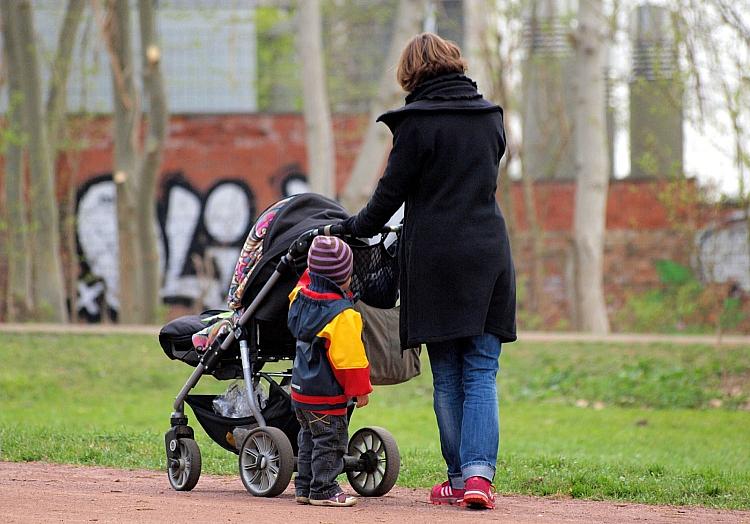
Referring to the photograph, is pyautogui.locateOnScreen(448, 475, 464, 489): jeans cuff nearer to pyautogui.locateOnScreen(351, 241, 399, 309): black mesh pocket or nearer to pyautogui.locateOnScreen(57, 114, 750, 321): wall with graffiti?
pyautogui.locateOnScreen(351, 241, 399, 309): black mesh pocket

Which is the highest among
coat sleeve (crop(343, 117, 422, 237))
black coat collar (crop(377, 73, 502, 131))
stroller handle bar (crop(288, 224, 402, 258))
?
black coat collar (crop(377, 73, 502, 131))

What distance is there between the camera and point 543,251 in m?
21.6

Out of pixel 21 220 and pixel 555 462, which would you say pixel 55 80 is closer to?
pixel 21 220

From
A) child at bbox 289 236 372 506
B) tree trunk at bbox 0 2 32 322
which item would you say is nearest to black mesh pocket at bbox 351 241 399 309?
child at bbox 289 236 372 506

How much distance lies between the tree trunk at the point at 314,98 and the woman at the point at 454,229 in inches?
471

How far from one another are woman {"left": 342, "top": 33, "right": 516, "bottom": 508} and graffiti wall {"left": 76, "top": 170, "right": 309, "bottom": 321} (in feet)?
53.5

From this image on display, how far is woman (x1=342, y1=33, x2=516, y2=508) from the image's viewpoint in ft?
18.7

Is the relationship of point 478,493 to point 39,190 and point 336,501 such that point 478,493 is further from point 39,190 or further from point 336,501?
point 39,190

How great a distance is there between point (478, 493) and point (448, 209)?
1231mm

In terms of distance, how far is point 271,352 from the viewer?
645 cm

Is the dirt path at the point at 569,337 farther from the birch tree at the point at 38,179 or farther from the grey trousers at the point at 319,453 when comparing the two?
the grey trousers at the point at 319,453

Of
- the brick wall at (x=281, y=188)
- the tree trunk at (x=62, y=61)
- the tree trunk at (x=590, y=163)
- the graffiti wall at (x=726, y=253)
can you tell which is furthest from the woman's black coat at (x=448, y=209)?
the brick wall at (x=281, y=188)

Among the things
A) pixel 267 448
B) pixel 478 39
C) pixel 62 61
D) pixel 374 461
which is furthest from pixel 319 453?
pixel 62 61

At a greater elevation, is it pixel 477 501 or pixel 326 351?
pixel 326 351
